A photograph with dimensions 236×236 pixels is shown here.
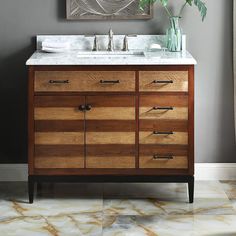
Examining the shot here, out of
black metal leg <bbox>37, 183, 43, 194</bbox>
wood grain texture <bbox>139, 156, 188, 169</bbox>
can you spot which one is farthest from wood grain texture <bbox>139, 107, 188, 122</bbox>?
black metal leg <bbox>37, 183, 43, 194</bbox>

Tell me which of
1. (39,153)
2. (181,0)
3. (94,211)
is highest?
(181,0)

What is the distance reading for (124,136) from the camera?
4.14 meters

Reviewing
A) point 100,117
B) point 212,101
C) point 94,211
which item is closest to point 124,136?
point 100,117

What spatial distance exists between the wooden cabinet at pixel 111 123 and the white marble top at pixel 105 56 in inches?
1.6

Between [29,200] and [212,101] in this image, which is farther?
[212,101]

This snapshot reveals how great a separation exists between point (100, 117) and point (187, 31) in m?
0.90

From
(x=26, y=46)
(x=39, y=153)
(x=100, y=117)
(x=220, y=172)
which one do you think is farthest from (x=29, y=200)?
(x=220, y=172)

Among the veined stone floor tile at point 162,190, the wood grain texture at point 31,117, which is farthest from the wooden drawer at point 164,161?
the wood grain texture at point 31,117

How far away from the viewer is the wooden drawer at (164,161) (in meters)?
4.15

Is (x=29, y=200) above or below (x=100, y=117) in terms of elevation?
below

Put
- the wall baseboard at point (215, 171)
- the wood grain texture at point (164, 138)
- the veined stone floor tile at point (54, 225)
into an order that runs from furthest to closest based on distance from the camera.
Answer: the wall baseboard at point (215, 171) → the wood grain texture at point (164, 138) → the veined stone floor tile at point (54, 225)

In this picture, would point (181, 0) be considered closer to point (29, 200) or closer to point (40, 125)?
point (40, 125)

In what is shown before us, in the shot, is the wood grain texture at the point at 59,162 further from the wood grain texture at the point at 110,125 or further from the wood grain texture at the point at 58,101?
the wood grain texture at the point at 58,101

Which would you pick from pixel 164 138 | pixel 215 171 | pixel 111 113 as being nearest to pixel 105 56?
pixel 111 113
